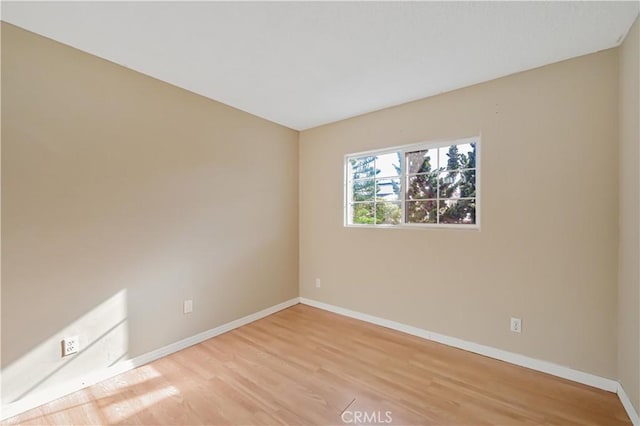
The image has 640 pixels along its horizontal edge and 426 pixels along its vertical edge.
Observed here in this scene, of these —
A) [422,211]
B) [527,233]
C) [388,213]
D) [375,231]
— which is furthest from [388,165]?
[527,233]

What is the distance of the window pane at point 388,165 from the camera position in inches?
118

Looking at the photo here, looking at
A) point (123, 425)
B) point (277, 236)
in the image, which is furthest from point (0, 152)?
point (277, 236)

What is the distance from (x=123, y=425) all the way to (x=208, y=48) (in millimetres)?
2491

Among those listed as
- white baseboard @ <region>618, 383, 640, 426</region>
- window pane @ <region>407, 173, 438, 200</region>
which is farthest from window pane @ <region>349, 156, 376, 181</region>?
white baseboard @ <region>618, 383, 640, 426</region>

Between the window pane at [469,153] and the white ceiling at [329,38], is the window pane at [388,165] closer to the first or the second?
the window pane at [469,153]

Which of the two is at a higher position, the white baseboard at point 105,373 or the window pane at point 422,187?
the window pane at point 422,187

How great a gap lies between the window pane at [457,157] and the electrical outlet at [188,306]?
9.18 ft

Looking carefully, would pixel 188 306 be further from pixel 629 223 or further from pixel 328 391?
pixel 629 223

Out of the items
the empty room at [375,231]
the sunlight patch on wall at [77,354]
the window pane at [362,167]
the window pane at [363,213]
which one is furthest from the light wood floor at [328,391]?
the window pane at [362,167]

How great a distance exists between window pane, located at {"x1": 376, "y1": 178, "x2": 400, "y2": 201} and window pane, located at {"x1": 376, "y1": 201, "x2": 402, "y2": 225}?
0.07 metres

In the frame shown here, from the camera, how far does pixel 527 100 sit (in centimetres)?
218

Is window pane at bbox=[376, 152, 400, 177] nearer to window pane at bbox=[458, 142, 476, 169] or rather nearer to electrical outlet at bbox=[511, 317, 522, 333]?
window pane at bbox=[458, 142, 476, 169]

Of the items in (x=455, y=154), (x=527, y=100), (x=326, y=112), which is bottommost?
Result: (x=455, y=154)

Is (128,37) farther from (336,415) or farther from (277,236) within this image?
(336,415)
